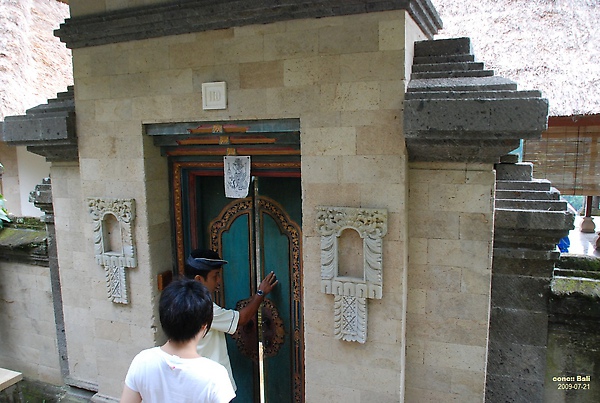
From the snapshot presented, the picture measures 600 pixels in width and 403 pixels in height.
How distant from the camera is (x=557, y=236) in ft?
11.0

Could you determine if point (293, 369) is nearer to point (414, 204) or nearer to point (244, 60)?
point (414, 204)

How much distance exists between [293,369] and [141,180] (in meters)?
2.40

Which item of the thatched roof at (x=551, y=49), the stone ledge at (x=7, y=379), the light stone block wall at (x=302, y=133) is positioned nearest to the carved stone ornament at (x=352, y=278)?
the light stone block wall at (x=302, y=133)

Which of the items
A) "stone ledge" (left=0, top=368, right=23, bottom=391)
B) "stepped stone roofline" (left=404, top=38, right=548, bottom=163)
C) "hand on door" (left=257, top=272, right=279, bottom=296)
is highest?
"stepped stone roofline" (left=404, top=38, right=548, bottom=163)

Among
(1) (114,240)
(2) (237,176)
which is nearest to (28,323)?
(1) (114,240)

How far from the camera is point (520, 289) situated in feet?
11.7

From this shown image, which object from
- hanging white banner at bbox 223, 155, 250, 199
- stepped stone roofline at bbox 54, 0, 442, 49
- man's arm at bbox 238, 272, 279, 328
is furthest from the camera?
hanging white banner at bbox 223, 155, 250, 199

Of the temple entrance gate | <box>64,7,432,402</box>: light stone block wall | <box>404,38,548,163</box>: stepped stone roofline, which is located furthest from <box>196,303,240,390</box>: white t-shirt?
<box>404,38,548,163</box>: stepped stone roofline

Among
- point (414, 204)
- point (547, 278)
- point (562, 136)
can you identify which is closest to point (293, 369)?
point (414, 204)

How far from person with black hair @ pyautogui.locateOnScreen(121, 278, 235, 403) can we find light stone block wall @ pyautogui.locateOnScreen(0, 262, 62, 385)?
13.0ft

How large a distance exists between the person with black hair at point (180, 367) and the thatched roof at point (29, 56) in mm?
7387

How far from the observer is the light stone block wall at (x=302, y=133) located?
3197 millimetres

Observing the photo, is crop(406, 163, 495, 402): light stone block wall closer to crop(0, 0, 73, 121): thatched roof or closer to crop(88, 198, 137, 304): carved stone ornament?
crop(88, 198, 137, 304): carved stone ornament

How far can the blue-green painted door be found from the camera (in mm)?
4270
